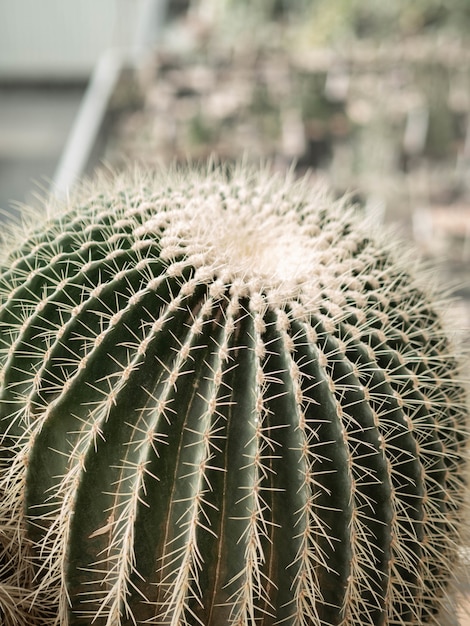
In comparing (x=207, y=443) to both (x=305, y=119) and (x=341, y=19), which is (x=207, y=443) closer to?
(x=305, y=119)

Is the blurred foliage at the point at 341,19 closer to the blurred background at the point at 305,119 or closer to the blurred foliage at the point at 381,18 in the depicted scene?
the blurred foliage at the point at 381,18

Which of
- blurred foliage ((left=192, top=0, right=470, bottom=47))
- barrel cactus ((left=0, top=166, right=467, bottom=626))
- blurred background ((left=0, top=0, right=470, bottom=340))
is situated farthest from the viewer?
blurred foliage ((left=192, top=0, right=470, bottom=47))

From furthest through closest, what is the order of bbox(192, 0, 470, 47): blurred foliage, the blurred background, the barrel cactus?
bbox(192, 0, 470, 47): blurred foliage < the blurred background < the barrel cactus

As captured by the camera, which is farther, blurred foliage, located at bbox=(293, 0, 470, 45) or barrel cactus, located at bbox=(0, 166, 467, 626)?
blurred foliage, located at bbox=(293, 0, 470, 45)

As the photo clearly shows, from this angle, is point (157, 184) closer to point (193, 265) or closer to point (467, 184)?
point (193, 265)

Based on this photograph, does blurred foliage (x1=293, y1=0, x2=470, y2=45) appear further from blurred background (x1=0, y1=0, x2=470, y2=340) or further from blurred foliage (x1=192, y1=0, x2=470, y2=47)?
blurred background (x1=0, y1=0, x2=470, y2=340)

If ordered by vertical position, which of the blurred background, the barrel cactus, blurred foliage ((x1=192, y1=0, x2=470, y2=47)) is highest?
blurred foliage ((x1=192, y1=0, x2=470, y2=47))

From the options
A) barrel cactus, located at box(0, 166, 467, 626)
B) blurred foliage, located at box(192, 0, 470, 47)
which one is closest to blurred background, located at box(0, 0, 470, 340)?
blurred foliage, located at box(192, 0, 470, 47)

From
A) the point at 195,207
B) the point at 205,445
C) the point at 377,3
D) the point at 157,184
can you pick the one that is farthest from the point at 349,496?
the point at 377,3

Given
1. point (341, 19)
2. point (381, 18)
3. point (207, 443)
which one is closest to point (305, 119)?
point (341, 19)

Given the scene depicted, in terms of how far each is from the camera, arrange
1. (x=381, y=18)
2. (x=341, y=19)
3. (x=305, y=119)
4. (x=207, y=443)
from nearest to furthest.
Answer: (x=207, y=443), (x=305, y=119), (x=341, y=19), (x=381, y=18)
